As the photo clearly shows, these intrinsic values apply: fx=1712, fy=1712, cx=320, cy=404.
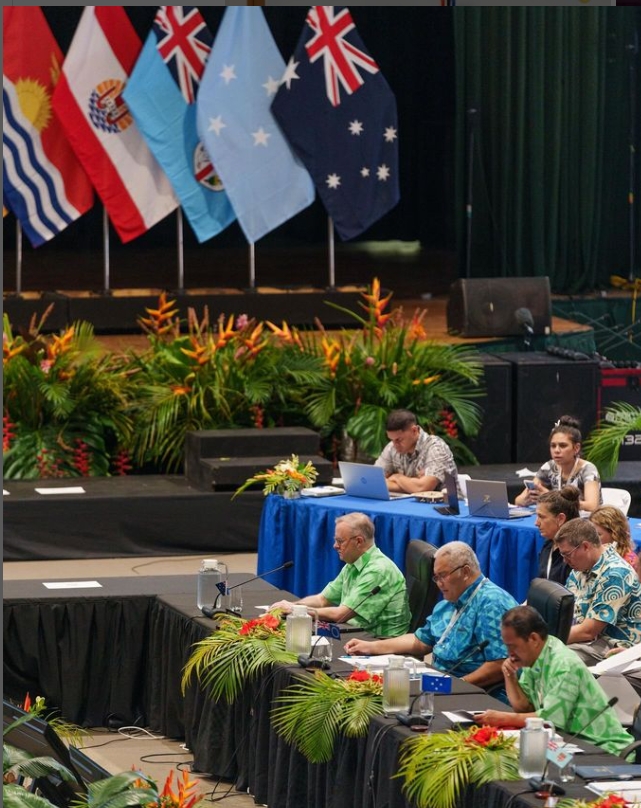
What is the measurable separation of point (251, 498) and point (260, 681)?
441 centimetres

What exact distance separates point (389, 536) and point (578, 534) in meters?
2.38

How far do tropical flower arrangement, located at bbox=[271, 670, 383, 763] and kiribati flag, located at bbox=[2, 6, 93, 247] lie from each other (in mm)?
9832

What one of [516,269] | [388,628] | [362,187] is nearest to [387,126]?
[362,187]

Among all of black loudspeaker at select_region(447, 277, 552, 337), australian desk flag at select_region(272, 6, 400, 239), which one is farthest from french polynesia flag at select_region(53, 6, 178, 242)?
black loudspeaker at select_region(447, 277, 552, 337)

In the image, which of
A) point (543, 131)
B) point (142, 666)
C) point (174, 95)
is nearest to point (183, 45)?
point (174, 95)

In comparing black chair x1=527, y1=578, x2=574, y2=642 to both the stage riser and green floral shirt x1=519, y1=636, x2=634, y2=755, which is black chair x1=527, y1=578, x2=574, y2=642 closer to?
green floral shirt x1=519, y1=636, x2=634, y2=755

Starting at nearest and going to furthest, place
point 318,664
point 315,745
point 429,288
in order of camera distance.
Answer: point 315,745, point 318,664, point 429,288

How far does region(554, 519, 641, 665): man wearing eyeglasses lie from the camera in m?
6.45

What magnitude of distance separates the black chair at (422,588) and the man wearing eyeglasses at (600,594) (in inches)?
23.1

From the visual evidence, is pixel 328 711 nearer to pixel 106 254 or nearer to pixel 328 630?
pixel 328 630

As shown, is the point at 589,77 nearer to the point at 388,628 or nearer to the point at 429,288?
the point at 429,288

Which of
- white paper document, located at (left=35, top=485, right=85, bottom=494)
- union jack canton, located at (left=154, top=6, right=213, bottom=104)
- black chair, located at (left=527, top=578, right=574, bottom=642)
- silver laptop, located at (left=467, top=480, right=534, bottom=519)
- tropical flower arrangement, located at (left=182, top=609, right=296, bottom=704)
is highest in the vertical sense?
union jack canton, located at (left=154, top=6, right=213, bottom=104)

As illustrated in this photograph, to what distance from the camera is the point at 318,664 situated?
5.95m

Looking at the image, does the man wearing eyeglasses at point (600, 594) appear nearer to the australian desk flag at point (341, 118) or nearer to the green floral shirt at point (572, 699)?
the green floral shirt at point (572, 699)
